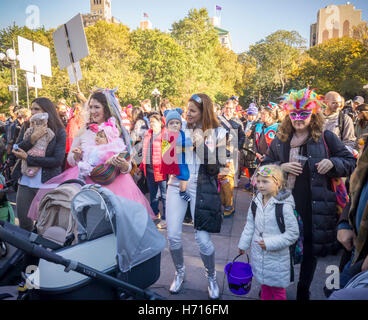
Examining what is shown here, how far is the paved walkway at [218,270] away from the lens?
9.81 feet

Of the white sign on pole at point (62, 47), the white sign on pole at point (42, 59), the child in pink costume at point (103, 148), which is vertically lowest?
the child in pink costume at point (103, 148)

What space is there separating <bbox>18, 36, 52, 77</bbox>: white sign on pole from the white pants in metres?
5.98

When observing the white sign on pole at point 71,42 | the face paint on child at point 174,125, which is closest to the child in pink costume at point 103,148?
the face paint on child at point 174,125

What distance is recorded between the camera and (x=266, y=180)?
2.50 metres

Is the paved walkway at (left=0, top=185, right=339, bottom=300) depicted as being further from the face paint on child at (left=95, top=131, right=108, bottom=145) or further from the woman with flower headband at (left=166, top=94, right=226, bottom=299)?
the face paint on child at (left=95, top=131, right=108, bottom=145)

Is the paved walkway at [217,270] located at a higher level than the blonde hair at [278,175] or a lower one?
lower

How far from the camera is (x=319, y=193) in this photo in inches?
106

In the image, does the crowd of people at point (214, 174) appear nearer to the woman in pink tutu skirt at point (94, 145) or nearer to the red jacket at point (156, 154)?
the woman in pink tutu skirt at point (94, 145)

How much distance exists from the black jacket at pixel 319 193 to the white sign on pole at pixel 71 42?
375 centimetres

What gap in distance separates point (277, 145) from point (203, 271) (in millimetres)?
1792

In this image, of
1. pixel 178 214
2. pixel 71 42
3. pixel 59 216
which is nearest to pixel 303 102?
pixel 178 214

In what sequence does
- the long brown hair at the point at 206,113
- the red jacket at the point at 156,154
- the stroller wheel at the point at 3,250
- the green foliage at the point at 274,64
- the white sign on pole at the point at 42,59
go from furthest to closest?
the green foliage at the point at 274,64 → the white sign on pole at the point at 42,59 → the red jacket at the point at 156,154 → the stroller wheel at the point at 3,250 → the long brown hair at the point at 206,113

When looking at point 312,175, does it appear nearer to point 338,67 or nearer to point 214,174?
point 214,174
